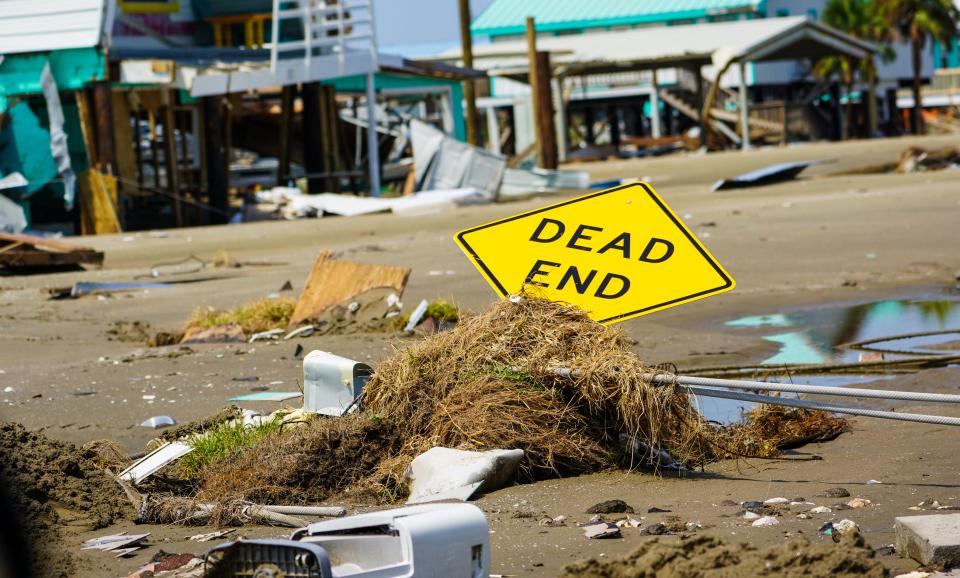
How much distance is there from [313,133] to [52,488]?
23022 millimetres

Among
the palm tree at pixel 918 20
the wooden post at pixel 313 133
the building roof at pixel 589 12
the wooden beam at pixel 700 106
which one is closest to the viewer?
the wooden post at pixel 313 133

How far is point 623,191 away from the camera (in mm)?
6645

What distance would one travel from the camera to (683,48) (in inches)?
1736

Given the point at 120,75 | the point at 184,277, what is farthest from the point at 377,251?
the point at 120,75

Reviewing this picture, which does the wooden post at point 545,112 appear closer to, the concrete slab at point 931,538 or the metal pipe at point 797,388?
the metal pipe at point 797,388

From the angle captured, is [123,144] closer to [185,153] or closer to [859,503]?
[185,153]

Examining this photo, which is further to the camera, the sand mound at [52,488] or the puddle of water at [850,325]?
the puddle of water at [850,325]

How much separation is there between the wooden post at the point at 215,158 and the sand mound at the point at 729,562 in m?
21.3

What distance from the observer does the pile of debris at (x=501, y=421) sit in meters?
5.59

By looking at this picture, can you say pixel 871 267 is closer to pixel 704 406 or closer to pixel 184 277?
pixel 704 406

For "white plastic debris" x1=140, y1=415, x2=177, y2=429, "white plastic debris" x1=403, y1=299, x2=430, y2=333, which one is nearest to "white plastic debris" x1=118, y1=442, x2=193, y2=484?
"white plastic debris" x1=140, y1=415, x2=177, y2=429

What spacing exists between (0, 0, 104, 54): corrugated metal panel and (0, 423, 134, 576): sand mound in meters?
17.6

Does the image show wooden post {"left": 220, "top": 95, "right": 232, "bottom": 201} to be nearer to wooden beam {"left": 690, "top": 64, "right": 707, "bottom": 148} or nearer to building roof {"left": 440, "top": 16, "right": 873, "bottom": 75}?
building roof {"left": 440, "top": 16, "right": 873, "bottom": 75}

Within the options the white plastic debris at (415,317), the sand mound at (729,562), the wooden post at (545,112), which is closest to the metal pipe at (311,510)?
the sand mound at (729,562)
